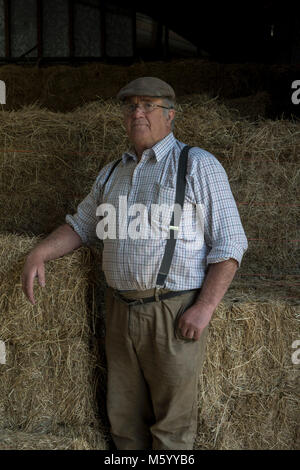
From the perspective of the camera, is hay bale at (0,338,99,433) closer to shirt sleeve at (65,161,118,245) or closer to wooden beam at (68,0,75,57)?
shirt sleeve at (65,161,118,245)

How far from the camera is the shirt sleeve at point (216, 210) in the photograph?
6.39 ft

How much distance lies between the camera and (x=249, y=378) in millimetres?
2373

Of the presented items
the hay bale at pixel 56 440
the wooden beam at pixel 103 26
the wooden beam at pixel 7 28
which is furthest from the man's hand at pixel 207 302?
the wooden beam at pixel 7 28

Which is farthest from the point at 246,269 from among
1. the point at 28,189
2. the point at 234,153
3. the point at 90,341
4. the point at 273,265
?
the point at 28,189

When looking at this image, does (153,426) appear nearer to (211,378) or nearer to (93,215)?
(211,378)

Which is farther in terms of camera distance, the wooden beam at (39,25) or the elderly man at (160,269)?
the wooden beam at (39,25)

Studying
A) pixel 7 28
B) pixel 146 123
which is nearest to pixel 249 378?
pixel 146 123

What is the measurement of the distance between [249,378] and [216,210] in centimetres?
84

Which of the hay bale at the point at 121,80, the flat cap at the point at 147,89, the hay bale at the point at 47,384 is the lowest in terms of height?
the hay bale at the point at 47,384

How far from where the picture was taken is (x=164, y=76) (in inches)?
198

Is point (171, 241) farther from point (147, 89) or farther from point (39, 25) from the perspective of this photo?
point (39, 25)

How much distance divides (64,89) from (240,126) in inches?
115

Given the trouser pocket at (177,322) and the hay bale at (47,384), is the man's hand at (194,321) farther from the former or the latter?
the hay bale at (47,384)

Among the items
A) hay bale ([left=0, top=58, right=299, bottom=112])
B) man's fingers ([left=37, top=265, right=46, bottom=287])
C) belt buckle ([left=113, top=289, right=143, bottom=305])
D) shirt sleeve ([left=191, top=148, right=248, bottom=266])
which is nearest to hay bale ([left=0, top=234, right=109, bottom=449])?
man's fingers ([left=37, top=265, right=46, bottom=287])
